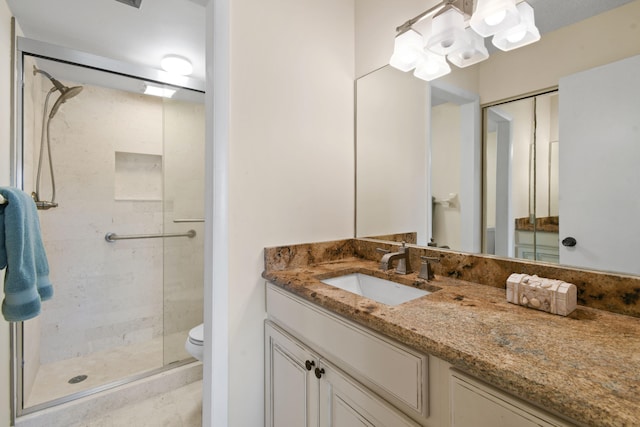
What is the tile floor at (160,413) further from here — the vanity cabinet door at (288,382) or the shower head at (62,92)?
the shower head at (62,92)

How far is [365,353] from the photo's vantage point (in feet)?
2.61

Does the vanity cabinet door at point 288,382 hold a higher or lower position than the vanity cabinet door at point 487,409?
lower

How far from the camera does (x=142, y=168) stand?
2.54 metres

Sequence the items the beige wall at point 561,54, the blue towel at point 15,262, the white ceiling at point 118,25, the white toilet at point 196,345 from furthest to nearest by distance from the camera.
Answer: the white toilet at point 196,345, the white ceiling at point 118,25, the blue towel at point 15,262, the beige wall at point 561,54

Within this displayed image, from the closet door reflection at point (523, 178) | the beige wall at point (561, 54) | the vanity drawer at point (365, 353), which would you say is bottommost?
the vanity drawer at point (365, 353)

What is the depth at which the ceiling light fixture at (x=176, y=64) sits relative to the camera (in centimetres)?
209

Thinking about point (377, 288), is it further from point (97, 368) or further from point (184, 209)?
point (97, 368)

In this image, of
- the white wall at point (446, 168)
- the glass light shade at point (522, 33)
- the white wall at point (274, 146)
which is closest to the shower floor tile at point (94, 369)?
the white wall at point (274, 146)

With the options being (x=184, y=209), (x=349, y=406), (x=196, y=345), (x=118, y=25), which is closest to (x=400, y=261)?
(x=349, y=406)

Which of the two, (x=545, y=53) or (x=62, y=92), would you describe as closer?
(x=545, y=53)

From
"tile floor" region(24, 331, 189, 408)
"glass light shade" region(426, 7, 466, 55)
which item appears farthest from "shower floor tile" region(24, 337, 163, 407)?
"glass light shade" region(426, 7, 466, 55)

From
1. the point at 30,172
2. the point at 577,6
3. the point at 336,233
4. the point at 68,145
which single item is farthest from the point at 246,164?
the point at 68,145

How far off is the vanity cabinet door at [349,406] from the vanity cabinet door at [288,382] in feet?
0.15

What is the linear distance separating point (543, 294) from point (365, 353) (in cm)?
52
